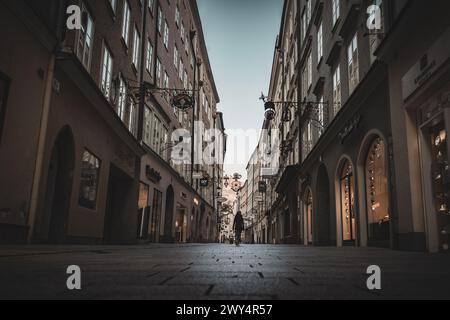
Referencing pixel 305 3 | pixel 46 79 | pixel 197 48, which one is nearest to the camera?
pixel 46 79

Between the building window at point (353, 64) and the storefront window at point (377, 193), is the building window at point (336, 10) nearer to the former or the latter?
the building window at point (353, 64)

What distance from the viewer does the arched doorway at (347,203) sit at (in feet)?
50.6

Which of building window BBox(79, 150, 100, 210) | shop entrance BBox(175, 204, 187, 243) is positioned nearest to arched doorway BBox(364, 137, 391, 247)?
building window BBox(79, 150, 100, 210)

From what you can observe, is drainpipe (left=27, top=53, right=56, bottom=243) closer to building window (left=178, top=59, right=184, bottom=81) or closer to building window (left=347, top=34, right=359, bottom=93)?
building window (left=347, top=34, right=359, bottom=93)

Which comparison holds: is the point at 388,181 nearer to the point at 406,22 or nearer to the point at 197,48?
the point at 406,22

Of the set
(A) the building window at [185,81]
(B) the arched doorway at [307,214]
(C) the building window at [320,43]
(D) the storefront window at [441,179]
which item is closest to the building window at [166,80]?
(A) the building window at [185,81]

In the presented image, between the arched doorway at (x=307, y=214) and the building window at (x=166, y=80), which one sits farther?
the building window at (x=166, y=80)

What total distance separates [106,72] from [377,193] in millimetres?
10109

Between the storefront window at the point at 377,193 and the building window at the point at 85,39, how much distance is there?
→ 9.15 m

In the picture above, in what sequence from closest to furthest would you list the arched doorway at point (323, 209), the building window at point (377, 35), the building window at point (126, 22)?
the building window at point (377, 35) < the building window at point (126, 22) < the arched doorway at point (323, 209)

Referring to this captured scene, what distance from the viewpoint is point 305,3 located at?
2627cm

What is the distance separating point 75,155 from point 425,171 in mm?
9159
